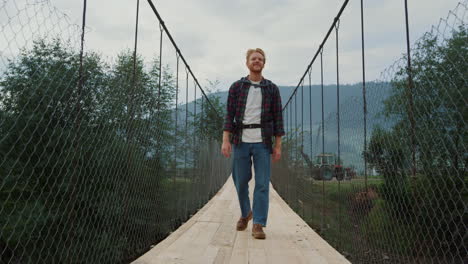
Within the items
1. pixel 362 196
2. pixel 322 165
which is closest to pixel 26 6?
pixel 362 196

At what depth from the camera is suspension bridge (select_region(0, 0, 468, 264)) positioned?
143cm

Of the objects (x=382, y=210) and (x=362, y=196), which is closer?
(x=382, y=210)

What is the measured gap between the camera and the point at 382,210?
6.42 feet

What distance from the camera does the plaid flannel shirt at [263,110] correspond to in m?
2.34

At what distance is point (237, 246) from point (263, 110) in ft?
2.86

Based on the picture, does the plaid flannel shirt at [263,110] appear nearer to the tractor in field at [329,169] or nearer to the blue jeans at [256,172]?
the blue jeans at [256,172]

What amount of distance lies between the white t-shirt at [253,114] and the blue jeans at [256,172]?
0.14ft

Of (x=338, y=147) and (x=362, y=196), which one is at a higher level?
(x=338, y=147)

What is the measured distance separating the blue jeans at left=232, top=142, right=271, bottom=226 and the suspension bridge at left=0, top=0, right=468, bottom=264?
197 mm

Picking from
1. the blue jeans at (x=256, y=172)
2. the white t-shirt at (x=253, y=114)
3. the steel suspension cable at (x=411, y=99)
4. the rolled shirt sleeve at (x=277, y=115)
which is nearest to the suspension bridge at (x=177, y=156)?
the steel suspension cable at (x=411, y=99)

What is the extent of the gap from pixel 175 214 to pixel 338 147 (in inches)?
59.8

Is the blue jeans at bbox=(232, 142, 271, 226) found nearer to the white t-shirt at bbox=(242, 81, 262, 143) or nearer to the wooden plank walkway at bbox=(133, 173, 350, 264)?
the white t-shirt at bbox=(242, 81, 262, 143)

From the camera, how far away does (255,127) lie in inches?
92.0

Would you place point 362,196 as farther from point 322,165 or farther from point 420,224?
point 322,165
